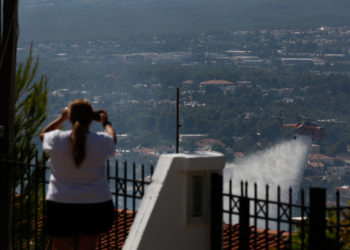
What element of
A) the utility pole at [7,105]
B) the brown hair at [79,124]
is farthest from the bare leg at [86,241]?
the utility pole at [7,105]

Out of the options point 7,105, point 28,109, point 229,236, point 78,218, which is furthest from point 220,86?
point 78,218

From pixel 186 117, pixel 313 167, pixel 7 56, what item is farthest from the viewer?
pixel 186 117

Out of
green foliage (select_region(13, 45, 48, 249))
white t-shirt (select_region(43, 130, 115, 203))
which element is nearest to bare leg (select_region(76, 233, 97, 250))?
white t-shirt (select_region(43, 130, 115, 203))

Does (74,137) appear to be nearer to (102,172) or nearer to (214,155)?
(102,172)

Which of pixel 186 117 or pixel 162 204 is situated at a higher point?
pixel 162 204

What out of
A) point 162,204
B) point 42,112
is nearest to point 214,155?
point 162,204

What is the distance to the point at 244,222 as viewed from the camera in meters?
5.07

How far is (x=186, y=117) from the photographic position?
17825cm

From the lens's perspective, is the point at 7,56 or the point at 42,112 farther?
the point at 42,112

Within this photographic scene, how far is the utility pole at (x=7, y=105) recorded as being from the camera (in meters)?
6.37

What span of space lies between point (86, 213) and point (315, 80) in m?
199

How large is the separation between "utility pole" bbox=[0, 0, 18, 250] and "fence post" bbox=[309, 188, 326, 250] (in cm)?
279

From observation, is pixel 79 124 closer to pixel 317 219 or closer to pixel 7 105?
pixel 317 219

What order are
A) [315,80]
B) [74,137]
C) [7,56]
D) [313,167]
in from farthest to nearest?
[315,80] < [313,167] < [7,56] < [74,137]
